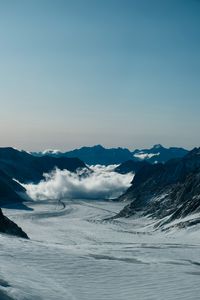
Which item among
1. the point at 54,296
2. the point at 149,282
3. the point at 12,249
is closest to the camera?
the point at 54,296

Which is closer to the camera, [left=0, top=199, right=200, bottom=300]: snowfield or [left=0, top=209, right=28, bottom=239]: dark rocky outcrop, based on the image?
[left=0, top=199, right=200, bottom=300]: snowfield

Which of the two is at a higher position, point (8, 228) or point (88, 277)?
point (88, 277)

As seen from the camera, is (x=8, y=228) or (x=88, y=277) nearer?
(x=88, y=277)

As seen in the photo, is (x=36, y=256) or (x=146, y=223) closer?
(x=36, y=256)

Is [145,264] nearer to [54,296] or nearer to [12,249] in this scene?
[12,249]

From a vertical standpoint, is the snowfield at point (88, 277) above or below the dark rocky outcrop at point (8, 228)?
above

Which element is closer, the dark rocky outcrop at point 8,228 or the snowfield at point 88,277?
the snowfield at point 88,277

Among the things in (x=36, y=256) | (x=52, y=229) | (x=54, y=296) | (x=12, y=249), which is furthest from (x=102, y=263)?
(x=52, y=229)

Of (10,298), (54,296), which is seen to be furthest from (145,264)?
(10,298)

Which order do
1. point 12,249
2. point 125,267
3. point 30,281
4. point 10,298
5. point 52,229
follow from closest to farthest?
1. point 10,298
2. point 30,281
3. point 125,267
4. point 12,249
5. point 52,229

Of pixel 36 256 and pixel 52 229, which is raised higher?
pixel 36 256

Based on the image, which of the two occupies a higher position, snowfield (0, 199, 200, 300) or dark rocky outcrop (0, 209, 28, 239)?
snowfield (0, 199, 200, 300)
